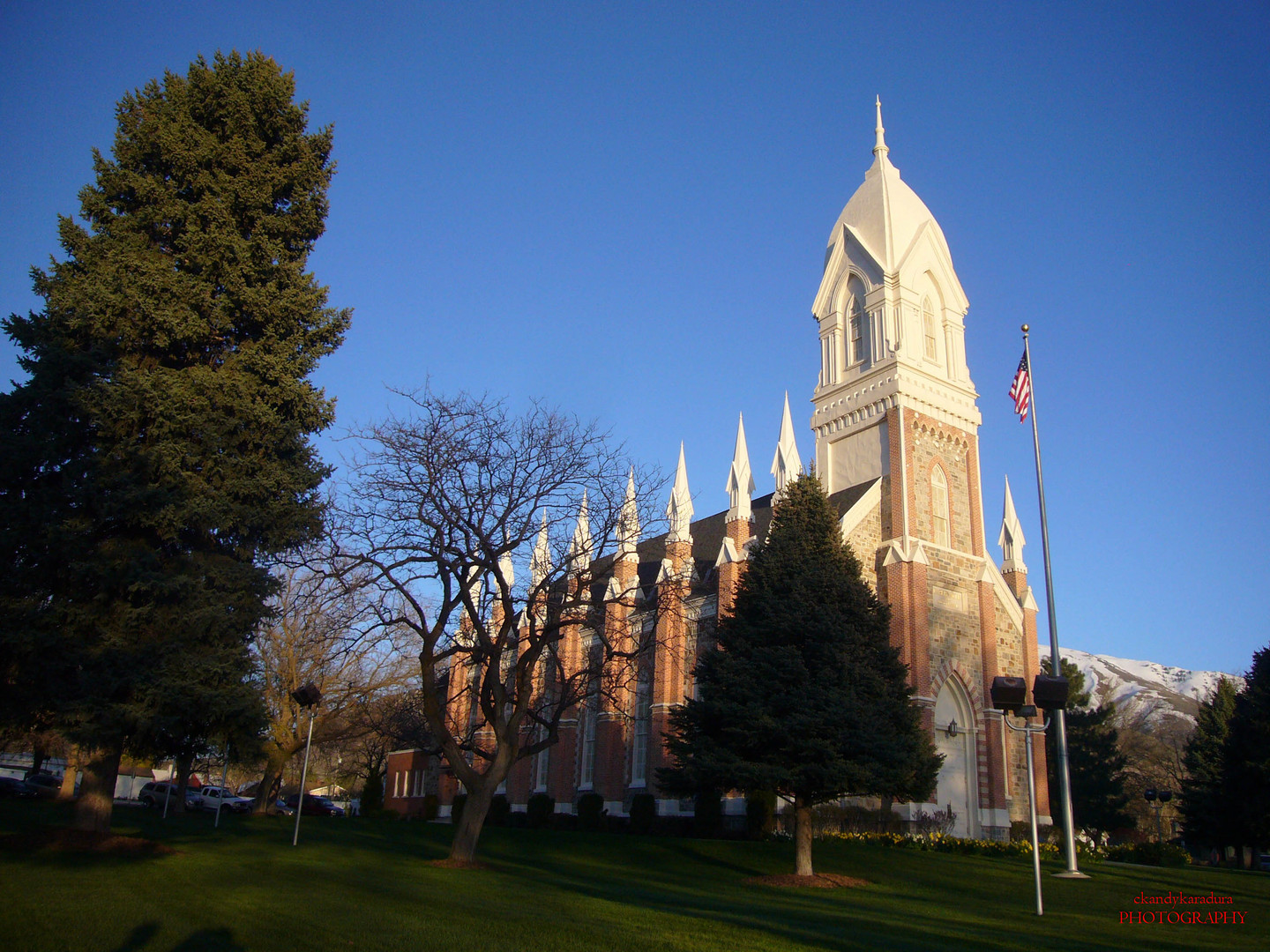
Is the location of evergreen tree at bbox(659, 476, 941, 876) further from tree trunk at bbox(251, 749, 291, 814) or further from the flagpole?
tree trunk at bbox(251, 749, 291, 814)

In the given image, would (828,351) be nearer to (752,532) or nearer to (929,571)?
(752,532)

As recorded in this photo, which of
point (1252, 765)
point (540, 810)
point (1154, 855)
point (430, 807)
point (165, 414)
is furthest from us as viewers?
point (430, 807)

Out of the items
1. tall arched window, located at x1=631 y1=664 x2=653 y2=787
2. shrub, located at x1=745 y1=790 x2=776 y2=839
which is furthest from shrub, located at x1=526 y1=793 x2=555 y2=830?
shrub, located at x1=745 y1=790 x2=776 y2=839

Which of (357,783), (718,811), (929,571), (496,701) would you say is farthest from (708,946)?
(357,783)

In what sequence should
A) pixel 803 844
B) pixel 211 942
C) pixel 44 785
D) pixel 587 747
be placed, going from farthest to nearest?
pixel 44 785 < pixel 587 747 < pixel 803 844 < pixel 211 942

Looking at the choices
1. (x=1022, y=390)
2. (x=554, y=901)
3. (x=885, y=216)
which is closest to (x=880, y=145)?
(x=885, y=216)

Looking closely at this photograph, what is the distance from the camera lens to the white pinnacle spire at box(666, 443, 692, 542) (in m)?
35.5

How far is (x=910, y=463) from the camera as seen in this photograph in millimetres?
33750

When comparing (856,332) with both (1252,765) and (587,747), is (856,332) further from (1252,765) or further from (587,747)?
(587,747)

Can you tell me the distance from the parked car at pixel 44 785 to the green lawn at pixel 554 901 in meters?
20.0

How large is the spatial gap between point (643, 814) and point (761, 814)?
6.66m

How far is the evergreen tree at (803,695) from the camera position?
62.2 feet

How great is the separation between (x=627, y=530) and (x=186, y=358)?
966 centimetres

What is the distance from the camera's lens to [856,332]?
38.4 m
